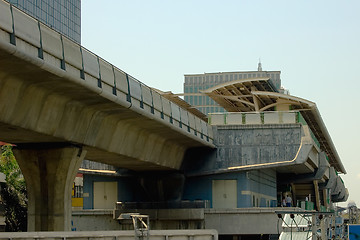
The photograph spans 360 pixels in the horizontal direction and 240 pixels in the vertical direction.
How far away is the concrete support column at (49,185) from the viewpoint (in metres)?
39.3

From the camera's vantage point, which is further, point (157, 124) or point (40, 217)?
point (157, 124)

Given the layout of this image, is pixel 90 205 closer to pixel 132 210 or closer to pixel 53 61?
pixel 132 210

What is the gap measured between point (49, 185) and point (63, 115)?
548 cm

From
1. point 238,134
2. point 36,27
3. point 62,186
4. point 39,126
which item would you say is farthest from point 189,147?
point 36,27

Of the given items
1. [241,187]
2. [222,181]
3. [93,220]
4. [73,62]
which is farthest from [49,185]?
[222,181]

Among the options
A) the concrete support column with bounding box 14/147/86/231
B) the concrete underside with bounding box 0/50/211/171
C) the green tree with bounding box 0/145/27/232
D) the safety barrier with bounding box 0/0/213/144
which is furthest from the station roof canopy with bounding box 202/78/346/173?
the concrete support column with bounding box 14/147/86/231

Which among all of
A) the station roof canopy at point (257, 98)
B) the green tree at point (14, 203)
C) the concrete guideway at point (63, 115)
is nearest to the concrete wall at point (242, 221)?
the concrete guideway at point (63, 115)

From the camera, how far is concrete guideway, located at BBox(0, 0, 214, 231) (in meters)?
29.2

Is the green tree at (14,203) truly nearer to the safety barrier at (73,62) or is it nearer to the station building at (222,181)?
the station building at (222,181)

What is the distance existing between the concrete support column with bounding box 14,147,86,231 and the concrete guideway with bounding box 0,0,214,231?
0.05 m

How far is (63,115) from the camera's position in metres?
35.5

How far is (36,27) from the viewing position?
29438mm

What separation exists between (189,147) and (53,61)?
26786 millimetres

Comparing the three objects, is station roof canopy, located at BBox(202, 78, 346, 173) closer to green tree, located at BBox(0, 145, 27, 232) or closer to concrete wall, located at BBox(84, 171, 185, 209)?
concrete wall, located at BBox(84, 171, 185, 209)
